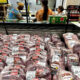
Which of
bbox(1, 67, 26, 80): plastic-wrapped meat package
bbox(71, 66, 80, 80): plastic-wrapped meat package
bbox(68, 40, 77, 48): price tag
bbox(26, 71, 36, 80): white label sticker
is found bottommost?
bbox(26, 71, 36, 80): white label sticker

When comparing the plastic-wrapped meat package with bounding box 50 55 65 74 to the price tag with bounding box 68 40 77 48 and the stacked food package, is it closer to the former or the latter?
the stacked food package

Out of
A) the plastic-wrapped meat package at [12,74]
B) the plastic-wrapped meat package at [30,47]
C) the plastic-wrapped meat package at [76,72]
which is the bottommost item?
the plastic-wrapped meat package at [76,72]

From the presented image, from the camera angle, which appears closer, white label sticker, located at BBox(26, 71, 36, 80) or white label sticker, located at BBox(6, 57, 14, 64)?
white label sticker, located at BBox(26, 71, 36, 80)

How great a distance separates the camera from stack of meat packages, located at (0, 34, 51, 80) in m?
1.01

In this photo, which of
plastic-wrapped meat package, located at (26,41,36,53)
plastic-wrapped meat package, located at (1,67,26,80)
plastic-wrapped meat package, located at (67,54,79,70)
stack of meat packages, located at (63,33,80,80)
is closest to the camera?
plastic-wrapped meat package, located at (1,67,26,80)

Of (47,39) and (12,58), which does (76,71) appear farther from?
(47,39)

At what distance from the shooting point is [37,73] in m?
1.02

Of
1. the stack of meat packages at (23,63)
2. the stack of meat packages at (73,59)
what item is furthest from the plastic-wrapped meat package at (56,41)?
the stack of meat packages at (23,63)

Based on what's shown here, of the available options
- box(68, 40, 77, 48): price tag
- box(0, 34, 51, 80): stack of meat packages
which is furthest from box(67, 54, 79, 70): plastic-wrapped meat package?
box(68, 40, 77, 48): price tag

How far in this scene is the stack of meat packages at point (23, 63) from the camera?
101 centimetres

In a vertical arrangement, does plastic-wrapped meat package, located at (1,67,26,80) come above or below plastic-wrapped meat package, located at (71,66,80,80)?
above

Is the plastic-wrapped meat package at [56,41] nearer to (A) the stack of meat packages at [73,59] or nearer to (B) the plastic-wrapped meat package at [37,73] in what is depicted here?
(A) the stack of meat packages at [73,59]

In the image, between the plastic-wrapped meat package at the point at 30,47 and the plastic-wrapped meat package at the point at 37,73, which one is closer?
the plastic-wrapped meat package at the point at 37,73

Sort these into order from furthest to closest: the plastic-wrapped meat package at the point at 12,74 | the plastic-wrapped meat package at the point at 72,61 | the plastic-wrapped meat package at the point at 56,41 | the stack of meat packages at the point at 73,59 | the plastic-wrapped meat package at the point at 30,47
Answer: the plastic-wrapped meat package at the point at 56,41 < the plastic-wrapped meat package at the point at 30,47 < the plastic-wrapped meat package at the point at 72,61 < the stack of meat packages at the point at 73,59 < the plastic-wrapped meat package at the point at 12,74
